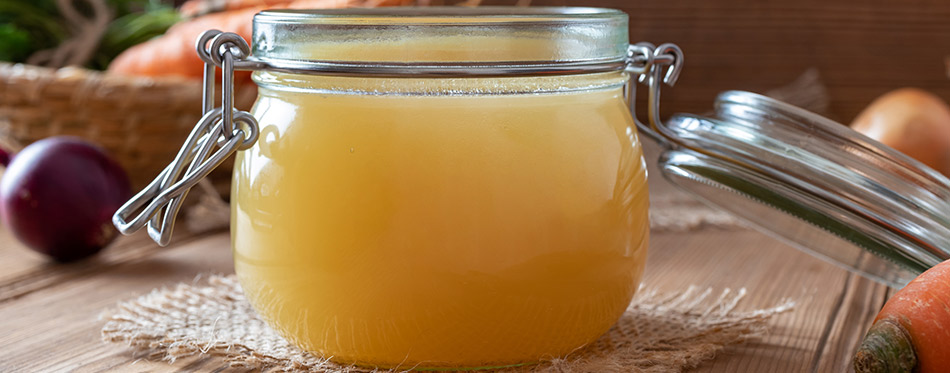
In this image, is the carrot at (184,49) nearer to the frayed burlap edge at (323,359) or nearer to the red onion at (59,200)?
the red onion at (59,200)

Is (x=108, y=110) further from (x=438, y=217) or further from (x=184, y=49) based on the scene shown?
(x=438, y=217)

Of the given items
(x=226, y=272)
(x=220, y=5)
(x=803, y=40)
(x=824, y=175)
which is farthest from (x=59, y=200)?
(x=803, y=40)

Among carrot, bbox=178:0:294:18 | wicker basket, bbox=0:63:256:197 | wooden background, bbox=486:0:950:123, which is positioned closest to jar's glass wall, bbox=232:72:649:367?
wicker basket, bbox=0:63:256:197

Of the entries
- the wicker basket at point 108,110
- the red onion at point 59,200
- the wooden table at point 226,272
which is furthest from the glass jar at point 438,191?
the wicker basket at point 108,110

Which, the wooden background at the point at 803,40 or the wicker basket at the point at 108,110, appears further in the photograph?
the wooden background at the point at 803,40

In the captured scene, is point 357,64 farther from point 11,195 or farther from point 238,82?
point 238,82

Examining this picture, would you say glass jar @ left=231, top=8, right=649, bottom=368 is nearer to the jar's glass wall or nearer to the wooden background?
the jar's glass wall

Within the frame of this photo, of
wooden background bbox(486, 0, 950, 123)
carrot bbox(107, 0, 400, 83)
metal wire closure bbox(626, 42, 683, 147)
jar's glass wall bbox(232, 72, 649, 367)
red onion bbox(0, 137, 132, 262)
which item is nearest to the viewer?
jar's glass wall bbox(232, 72, 649, 367)

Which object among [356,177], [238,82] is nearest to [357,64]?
[356,177]
